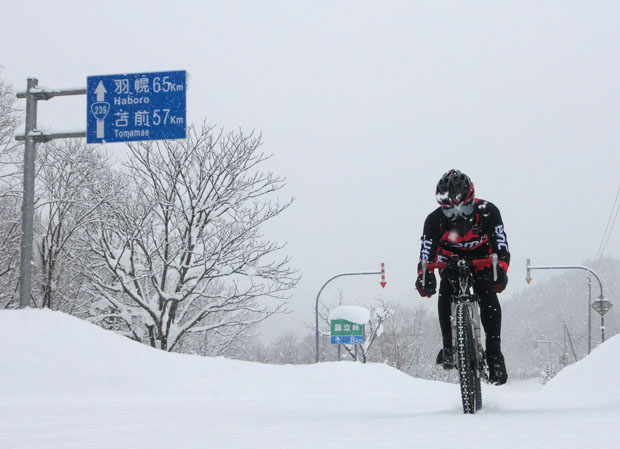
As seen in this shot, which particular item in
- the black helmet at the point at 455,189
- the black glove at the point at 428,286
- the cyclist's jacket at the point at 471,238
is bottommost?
the black glove at the point at 428,286

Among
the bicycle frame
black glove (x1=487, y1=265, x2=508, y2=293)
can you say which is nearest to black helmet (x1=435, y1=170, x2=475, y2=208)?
the bicycle frame

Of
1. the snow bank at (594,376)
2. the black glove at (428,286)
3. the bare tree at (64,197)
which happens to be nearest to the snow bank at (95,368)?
the snow bank at (594,376)

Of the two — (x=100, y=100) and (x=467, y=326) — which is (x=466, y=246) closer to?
(x=467, y=326)

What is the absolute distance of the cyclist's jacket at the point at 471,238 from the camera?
17.1 ft

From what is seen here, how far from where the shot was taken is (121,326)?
82.5 feet

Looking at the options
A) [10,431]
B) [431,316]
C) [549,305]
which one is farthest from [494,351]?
[549,305]

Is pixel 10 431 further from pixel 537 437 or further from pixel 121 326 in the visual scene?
pixel 121 326

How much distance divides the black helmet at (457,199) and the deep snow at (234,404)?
1.49 m

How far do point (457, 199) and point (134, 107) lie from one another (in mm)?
7758

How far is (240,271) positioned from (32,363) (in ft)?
46.5

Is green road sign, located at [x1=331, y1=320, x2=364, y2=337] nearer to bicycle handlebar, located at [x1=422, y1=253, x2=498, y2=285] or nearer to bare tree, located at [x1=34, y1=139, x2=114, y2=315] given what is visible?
bare tree, located at [x1=34, y1=139, x2=114, y2=315]

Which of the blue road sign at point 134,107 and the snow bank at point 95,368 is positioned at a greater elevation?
the blue road sign at point 134,107

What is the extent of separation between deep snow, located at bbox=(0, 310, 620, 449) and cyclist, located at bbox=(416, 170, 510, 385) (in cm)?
53

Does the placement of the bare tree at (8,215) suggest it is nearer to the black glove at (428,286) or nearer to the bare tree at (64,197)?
the bare tree at (64,197)
